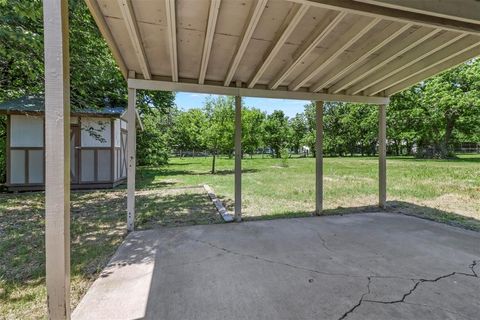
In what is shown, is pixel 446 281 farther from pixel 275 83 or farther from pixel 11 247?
pixel 11 247

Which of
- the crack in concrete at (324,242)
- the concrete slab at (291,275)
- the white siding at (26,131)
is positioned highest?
the white siding at (26,131)

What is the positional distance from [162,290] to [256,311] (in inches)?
34.1

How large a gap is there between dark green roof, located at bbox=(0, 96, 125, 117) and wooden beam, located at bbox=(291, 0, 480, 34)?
274 inches

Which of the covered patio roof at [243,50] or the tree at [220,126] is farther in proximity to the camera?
the tree at [220,126]

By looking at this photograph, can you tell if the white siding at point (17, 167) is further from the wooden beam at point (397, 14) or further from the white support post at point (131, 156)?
the wooden beam at point (397, 14)

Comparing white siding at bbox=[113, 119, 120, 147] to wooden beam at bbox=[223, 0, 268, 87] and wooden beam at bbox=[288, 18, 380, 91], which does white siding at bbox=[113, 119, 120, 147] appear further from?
wooden beam at bbox=[288, 18, 380, 91]

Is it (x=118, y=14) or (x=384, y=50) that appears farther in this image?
(x=384, y=50)

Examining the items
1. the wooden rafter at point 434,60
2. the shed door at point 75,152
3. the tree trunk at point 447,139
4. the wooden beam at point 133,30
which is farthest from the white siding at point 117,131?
the tree trunk at point 447,139

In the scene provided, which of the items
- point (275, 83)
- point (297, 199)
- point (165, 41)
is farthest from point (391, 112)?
point (165, 41)

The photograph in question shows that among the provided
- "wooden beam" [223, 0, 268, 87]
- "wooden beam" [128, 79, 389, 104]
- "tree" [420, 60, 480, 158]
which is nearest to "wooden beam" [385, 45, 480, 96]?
"wooden beam" [128, 79, 389, 104]

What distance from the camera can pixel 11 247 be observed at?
→ 3.36 metres

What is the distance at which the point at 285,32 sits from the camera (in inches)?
110

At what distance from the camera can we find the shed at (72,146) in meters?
7.66

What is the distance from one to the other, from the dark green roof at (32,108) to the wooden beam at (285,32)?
5.69 m
